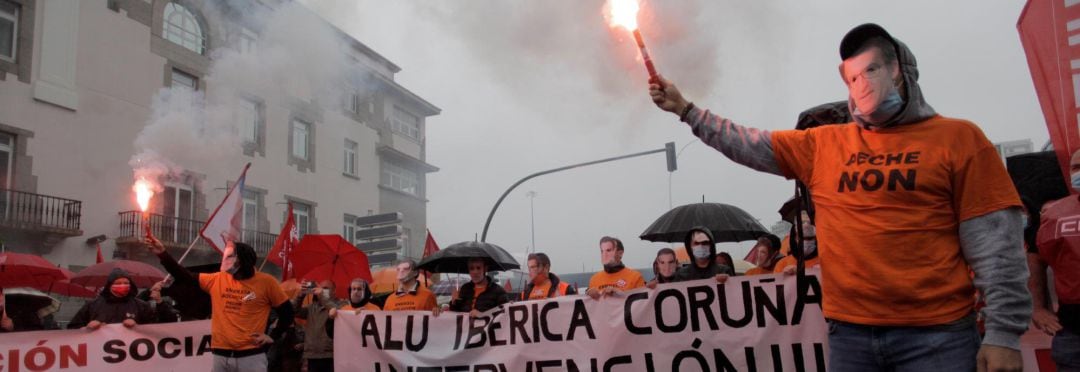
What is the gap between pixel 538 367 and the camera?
648cm

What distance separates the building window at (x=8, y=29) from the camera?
56.1ft

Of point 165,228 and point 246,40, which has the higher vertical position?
point 246,40

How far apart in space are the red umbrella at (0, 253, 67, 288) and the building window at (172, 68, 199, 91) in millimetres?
8486

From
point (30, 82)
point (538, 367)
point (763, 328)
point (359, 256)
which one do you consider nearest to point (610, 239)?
point (538, 367)

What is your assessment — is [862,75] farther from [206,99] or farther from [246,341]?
[206,99]

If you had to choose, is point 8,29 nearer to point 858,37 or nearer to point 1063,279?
point 858,37

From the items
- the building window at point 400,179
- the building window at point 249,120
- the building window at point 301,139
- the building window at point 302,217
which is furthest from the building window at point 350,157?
the building window at point 249,120

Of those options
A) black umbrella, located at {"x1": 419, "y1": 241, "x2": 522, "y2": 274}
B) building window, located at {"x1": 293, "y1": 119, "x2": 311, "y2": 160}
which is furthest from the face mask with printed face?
building window, located at {"x1": 293, "y1": 119, "x2": 311, "y2": 160}

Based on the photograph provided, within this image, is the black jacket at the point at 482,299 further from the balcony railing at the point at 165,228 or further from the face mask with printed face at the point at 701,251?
the balcony railing at the point at 165,228

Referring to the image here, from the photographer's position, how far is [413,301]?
812cm

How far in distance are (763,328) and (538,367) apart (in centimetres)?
187

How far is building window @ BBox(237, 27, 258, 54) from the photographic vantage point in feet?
60.4

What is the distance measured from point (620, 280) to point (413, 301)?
2.17 metres

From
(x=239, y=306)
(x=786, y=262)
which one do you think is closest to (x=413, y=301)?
(x=239, y=306)
